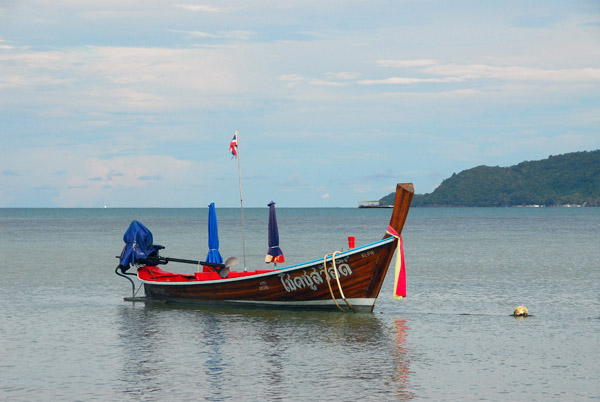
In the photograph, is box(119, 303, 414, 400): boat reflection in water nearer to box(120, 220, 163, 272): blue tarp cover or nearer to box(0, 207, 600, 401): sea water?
box(0, 207, 600, 401): sea water

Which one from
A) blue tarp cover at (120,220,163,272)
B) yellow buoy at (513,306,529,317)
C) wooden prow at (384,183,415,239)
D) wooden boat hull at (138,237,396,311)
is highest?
wooden prow at (384,183,415,239)

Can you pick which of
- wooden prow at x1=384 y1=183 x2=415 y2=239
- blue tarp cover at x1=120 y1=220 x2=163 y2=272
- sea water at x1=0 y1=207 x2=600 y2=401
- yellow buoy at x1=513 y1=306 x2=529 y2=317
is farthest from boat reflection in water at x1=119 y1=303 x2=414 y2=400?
yellow buoy at x1=513 y1=306 x2=529 y2=317

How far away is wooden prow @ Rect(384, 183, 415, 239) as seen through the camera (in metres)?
22.7

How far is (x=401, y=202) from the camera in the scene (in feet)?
74.6

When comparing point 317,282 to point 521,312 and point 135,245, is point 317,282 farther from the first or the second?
point 135,245

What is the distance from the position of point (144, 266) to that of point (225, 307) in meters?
3.97

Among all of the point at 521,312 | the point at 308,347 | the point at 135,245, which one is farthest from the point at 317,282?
the point at 135,245

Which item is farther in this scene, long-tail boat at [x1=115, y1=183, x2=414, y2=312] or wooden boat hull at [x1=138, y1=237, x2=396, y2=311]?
wooden boat hull at [x1=138, y1=237, x2=396, y2=311]

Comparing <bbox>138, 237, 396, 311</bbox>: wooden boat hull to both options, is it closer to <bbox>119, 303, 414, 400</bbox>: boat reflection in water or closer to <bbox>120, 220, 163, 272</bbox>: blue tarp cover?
<bbox>119, 303, 414, 400</bbox>: boat reflection in water

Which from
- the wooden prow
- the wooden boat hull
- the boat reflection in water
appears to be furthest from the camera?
the wooden boat hull

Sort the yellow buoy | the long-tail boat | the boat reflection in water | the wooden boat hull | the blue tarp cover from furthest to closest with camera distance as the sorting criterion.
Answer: the blue tarp cover
the yellow buoy
the wooden boat hull
the long-tail boat
the boat reflection in water

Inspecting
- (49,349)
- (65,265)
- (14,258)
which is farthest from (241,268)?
(49,349)

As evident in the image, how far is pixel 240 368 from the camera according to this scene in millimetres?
16906

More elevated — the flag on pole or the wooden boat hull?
the flag on pole
